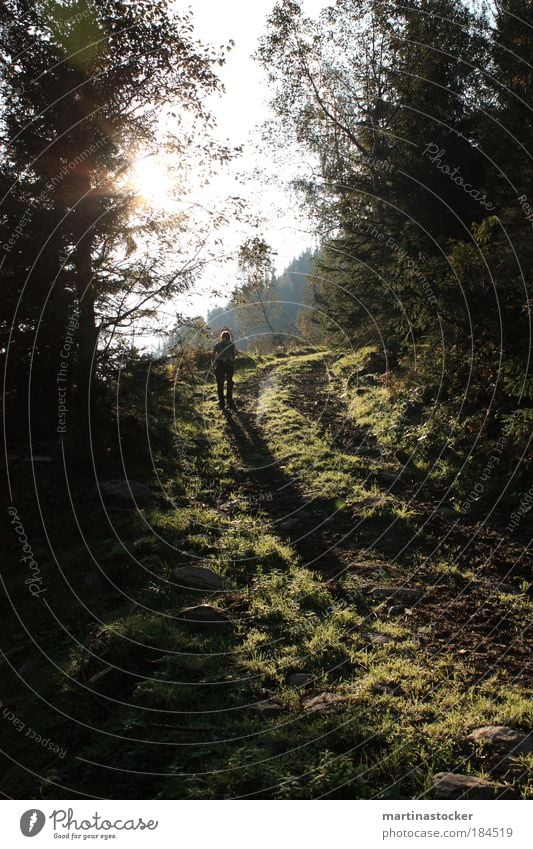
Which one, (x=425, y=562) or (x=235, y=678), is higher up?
(x=425, y=562)

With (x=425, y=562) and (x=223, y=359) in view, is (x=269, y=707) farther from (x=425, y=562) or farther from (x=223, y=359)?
(x=223, y=359)

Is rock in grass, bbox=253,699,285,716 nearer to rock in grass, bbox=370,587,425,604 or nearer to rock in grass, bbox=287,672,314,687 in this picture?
rock in grass, bbox=287,672,314,687

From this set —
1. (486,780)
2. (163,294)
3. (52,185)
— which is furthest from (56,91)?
(486,780)

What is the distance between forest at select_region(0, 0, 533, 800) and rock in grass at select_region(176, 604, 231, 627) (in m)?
0.03

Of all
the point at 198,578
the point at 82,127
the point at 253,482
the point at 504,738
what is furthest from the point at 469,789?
the point at 82,127

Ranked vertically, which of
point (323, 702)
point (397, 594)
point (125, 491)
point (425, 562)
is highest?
point (125, 491)

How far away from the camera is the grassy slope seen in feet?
14.6

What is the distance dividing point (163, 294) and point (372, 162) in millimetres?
15109

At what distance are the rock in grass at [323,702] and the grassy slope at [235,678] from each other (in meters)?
0.05

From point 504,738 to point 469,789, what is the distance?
69cm

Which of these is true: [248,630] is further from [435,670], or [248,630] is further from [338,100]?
[338,100]

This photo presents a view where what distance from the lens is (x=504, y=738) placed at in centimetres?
446

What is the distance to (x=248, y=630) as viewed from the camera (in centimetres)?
685
